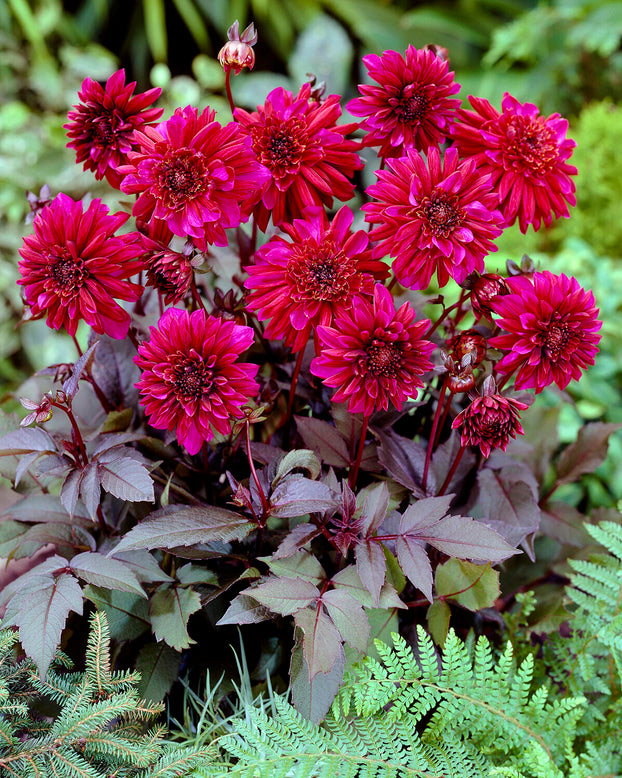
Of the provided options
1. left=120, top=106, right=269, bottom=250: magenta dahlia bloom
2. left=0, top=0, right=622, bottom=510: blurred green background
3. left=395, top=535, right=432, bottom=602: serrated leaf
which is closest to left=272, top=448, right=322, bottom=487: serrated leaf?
left=395, top=535, right=432, bottom=602: serrated leaf

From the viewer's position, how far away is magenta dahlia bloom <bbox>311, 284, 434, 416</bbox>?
0.57 meters

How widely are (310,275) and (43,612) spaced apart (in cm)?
37

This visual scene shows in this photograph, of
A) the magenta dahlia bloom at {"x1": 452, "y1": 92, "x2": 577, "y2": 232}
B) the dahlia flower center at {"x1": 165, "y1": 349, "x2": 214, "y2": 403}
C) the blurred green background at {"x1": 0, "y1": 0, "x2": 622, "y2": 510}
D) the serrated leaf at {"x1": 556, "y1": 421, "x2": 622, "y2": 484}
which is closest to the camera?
the dahlia flower center at {"x1": 165, "y1": 349, "x2": 214, "y2": 403}

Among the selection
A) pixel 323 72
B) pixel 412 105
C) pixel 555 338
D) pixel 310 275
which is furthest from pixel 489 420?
pixel 323 72

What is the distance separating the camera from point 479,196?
597mm

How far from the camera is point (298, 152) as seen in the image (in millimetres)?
623

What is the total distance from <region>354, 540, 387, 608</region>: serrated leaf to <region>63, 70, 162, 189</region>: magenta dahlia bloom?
43cm

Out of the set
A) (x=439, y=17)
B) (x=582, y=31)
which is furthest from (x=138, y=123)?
(x=439, y=17)

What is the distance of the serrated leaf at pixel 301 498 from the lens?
604mm

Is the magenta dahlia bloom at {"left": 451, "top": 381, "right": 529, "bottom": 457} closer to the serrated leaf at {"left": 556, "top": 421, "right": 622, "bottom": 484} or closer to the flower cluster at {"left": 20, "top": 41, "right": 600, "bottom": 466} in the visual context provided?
the flower cluster at {"left": 20, "top": 41, "right": 600, "bottom": 466}

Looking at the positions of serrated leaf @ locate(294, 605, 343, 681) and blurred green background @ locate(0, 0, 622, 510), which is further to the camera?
blurred green background @ locate(0, 0, 622, 510)

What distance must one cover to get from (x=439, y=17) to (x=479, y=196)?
8.23ft

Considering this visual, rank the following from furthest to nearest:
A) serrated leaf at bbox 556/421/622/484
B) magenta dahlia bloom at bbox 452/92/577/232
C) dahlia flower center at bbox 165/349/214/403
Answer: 1. serrated leaf at bbox 556/421/622/484
2. magenta dahlia bloom at bbox 452/92/577/232
3. dahlia flower center at bbox 165/349/214/403

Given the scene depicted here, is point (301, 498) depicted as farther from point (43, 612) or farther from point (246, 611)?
point (43, 612)
